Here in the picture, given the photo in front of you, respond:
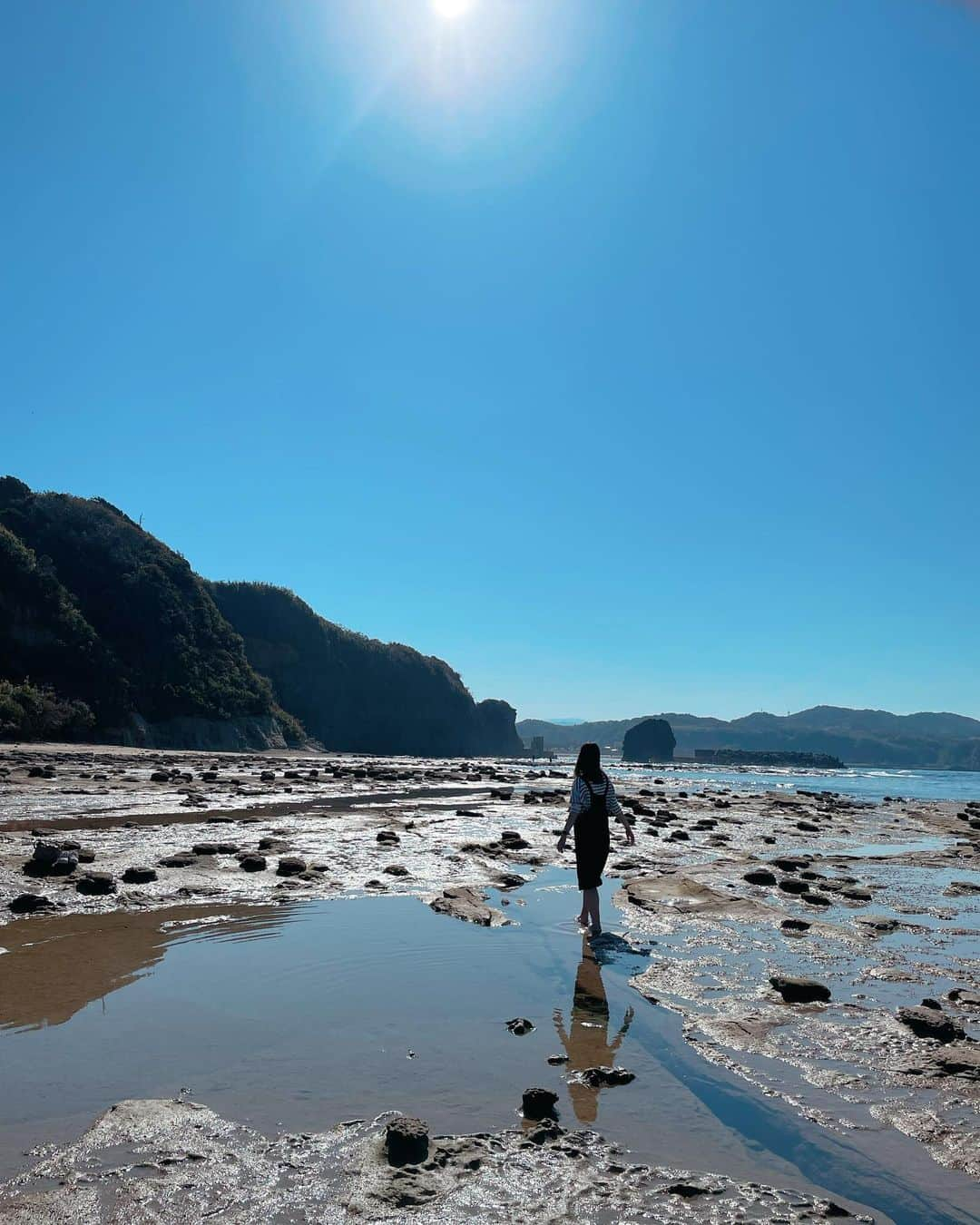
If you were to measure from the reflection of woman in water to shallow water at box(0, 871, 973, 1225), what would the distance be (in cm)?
2

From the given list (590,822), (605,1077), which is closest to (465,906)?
(590,822)

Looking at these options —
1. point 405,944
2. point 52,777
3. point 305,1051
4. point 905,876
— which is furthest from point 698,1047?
point 52,777

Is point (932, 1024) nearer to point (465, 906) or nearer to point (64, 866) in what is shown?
point (465, 906)

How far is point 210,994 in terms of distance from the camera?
6707mm

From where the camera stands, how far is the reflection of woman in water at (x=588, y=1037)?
499 cm

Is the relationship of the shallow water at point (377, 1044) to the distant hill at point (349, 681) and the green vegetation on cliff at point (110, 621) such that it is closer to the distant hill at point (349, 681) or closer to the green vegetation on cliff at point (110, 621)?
the green vegetation on cliff at point (110, 621)

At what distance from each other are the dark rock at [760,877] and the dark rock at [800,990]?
7236mm

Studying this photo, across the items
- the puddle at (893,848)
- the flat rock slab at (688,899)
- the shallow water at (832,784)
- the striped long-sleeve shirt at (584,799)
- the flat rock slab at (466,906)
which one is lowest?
the shallow water at (832,784)

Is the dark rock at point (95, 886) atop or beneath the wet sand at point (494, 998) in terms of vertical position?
atop

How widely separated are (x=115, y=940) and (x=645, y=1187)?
6541 millimetres

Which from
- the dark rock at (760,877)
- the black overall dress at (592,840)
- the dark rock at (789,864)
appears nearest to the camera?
the black overall dress at (592,840)

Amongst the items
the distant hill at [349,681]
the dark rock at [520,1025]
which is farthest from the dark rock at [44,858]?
the distant hill at [349,681]

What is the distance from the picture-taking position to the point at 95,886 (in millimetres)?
10430

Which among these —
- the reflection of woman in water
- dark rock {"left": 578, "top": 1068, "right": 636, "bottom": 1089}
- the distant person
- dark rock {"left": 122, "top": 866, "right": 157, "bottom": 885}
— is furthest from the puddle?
dark rock {"left": 578, "top": 1068, "right": 636, "bottom": 1089}
